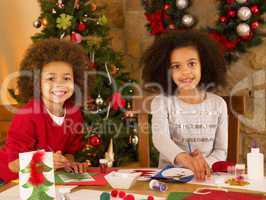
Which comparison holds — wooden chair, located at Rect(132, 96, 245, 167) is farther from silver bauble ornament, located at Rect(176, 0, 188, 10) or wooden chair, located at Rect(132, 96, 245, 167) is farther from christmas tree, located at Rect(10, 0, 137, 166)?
silver bauble ornament, located at Rect(176, 0, 188, 10)

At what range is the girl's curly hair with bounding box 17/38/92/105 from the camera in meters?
1.76

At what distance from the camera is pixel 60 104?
1808 mm

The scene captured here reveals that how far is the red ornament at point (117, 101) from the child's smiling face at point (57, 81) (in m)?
1.06

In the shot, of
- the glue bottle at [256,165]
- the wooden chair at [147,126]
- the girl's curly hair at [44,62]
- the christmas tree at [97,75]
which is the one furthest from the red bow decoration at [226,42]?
the glue bottle at [256,165]

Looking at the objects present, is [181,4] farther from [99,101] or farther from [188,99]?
[188,99]

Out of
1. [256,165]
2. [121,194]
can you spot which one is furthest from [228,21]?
[121,194]

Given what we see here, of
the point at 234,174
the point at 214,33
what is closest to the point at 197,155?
the point at 234,174

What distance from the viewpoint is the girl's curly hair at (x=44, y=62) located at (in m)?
1.76

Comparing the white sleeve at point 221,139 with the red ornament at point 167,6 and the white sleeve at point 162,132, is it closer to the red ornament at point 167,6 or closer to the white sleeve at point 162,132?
the white sleeve at point 162,132

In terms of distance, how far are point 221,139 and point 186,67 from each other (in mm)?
346

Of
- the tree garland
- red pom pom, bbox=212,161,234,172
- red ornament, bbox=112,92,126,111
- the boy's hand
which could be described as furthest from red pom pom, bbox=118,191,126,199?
the tree garland

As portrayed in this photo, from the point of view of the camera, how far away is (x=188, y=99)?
6.30 ft

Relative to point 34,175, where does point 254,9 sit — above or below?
above

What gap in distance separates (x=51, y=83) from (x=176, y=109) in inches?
22.3
